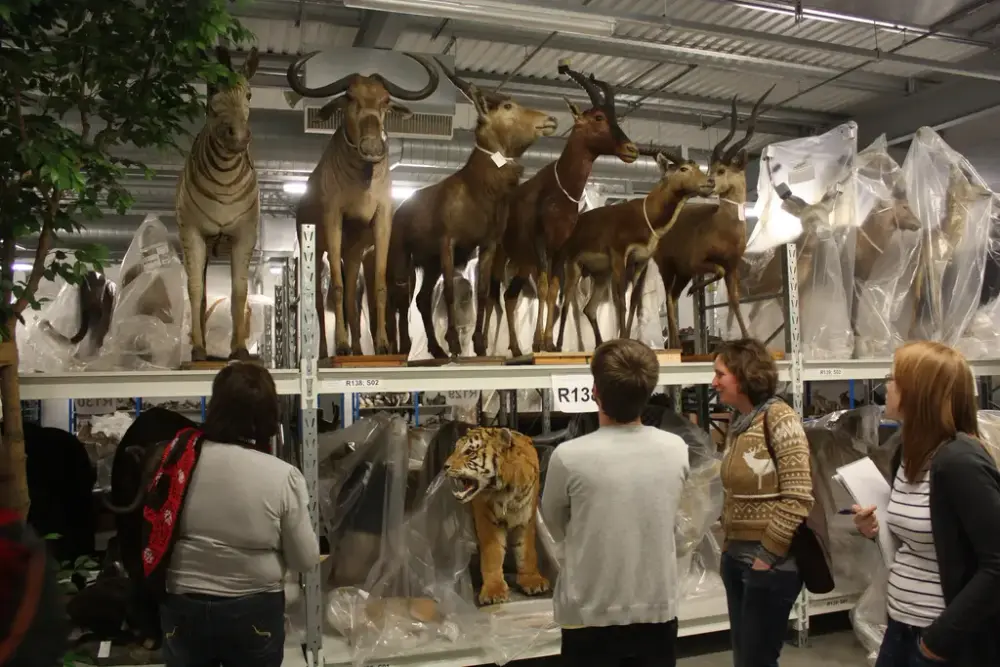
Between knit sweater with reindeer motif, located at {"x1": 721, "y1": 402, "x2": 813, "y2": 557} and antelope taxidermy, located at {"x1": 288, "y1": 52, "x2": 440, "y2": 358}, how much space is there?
1.36 m

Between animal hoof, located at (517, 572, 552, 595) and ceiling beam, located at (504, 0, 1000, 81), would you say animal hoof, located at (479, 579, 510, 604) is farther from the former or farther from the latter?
ceiling beam, located at (504, 0, 1000, 81)

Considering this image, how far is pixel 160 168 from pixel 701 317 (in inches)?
187

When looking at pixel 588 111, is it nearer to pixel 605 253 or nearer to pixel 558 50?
pixel 605 253

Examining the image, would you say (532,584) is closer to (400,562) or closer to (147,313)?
(400,562)

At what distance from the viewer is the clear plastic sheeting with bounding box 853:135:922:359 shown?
3.77 metres

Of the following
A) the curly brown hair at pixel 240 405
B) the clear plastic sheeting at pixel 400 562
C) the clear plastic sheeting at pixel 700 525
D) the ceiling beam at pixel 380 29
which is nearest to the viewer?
the curly brown hair at pixel 240 405

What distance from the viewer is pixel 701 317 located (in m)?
4.04

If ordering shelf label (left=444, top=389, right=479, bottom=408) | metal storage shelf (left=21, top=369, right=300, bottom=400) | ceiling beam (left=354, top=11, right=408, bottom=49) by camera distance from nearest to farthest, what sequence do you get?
metal storage shelf (left=21, top=369, right=300, bottom=400), ceiling beam (left=354, top=11, right=408, bottom=49), shelf label (left=444, top=389, right=479, bottom=408)

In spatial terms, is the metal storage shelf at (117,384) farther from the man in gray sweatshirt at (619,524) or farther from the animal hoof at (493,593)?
the man in gray sweatshirt at (619,524)

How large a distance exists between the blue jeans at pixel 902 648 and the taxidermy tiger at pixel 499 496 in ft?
4.58

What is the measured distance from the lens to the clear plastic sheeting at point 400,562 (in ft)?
9.21

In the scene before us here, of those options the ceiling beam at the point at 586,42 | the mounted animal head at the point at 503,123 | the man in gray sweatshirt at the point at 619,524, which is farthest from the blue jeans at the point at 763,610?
the ceiling beam at the point at 586,42

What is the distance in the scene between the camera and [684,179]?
10.4ft

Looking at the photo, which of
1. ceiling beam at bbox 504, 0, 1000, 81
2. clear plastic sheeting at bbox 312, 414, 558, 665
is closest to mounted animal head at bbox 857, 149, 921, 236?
ceiling beam at bbox 504, 0, 1000, 81
